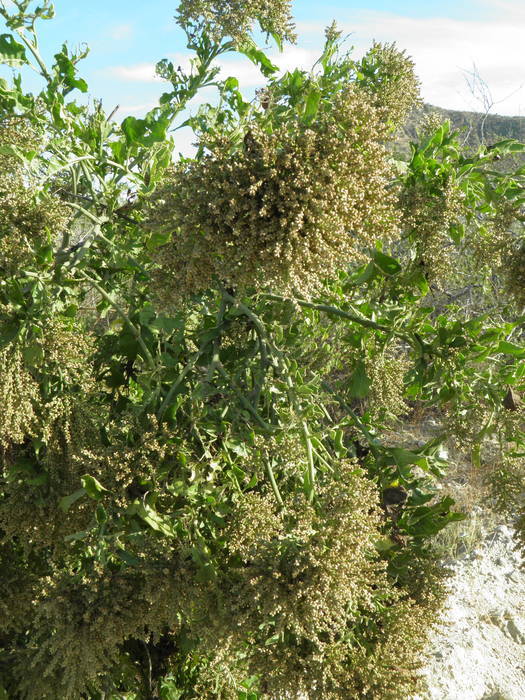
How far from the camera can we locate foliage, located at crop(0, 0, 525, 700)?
1.30 meters

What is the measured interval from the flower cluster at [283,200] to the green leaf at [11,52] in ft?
2.01

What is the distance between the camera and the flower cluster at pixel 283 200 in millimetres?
1223

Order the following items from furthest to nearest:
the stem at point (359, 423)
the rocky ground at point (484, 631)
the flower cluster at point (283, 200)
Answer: the rocky ground at point (484, 631) < the stem at point (359, 423) < the flower cluster at point (283, 200)

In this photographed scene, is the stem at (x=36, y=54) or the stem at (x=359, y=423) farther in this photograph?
the stem at (x=359, y=423)

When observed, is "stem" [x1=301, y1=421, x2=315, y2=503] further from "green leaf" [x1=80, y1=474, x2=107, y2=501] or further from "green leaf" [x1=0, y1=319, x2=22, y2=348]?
"green leaf" [x1=0, y1=319, x2=22, y2=348]

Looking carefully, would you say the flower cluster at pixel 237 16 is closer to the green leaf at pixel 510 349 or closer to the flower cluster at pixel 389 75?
the flower cluster at pixel 389 75

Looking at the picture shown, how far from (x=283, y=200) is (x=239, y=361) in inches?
30.4

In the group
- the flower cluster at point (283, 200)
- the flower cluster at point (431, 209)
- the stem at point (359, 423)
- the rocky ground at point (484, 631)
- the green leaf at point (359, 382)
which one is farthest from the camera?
the rocky ground at point (484, 631)

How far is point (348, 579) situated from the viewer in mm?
1392

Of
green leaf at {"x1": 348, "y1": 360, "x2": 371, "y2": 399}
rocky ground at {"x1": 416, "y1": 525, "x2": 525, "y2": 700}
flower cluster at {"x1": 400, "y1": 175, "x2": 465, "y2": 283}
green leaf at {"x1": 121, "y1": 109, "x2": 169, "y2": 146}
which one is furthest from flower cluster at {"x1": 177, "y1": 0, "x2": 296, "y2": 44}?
rocky ground at {"x1": 416, "y1": 525, "x2": 525, "y2": 700}

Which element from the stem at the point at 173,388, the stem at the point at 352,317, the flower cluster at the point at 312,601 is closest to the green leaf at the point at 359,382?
the stem at the point at 352,317

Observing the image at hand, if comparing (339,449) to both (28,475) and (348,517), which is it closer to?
(348,517)

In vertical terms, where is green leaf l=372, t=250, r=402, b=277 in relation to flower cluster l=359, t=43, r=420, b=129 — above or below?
below

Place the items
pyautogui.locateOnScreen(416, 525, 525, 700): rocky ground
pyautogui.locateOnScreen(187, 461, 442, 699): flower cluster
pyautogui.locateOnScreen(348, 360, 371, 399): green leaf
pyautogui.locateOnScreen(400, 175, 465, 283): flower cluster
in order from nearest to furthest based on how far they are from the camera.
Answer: pyautogui.locateOnScreen(187, 461, 442, 699): flower cluster
pyautogui.locateOnScreen(400, 175, 465, 283): flower cluster
pyautogui.locateOnScreen(348, 360, 371, 399): green leaf
pyautogui.locateOnScreen(416, 525, 525, 700): rocky ground
